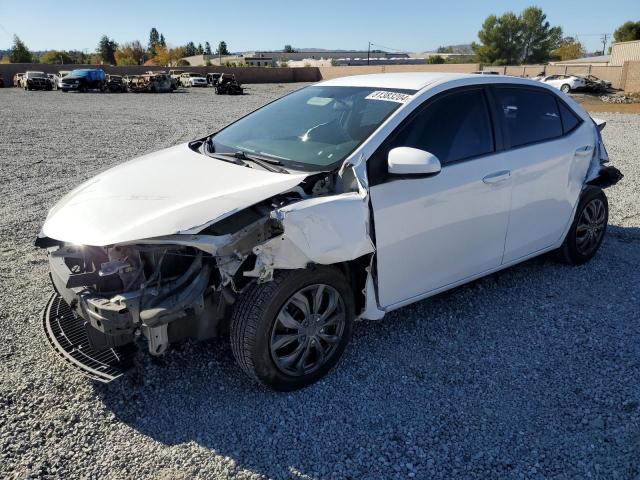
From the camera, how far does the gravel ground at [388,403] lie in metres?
2.61

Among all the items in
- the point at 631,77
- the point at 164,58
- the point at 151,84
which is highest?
the point at 164,58

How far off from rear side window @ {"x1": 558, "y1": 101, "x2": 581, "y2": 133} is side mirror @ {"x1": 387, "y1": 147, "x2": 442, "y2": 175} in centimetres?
209

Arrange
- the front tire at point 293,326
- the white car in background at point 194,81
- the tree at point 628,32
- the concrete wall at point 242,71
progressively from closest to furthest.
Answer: the front tire at point 293,326 → the white car in background at point 194,81 → the concrete wall at point 242,71 → the tree at point 628,32

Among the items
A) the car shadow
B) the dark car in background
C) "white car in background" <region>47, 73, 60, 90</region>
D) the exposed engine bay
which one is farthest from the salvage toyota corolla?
"white car in background" <region>47, 73, 60, 90</region>

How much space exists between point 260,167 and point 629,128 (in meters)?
16.3

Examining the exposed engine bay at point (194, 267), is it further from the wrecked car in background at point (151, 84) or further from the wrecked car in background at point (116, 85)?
the wrecked car in background at point (116, 85)

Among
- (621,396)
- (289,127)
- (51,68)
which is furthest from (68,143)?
(51,68)

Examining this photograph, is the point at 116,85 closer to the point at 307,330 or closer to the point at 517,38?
the point at 307,330

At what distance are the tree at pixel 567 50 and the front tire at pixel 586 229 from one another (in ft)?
346

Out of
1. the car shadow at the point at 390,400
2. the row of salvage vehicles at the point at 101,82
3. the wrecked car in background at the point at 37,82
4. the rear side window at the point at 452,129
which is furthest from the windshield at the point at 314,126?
the wrecked car in background at the point at 37,82

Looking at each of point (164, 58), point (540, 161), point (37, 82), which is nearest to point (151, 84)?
point (37, 82)

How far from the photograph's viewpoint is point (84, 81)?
129 feet

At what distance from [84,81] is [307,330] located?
1652 inches

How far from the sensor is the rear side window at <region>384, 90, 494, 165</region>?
3471 mm
